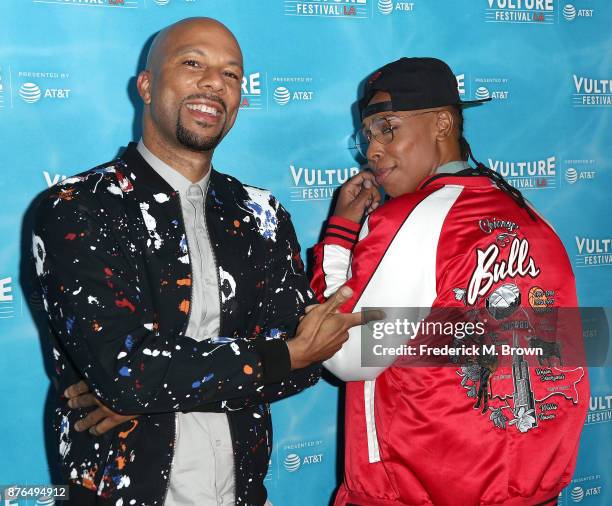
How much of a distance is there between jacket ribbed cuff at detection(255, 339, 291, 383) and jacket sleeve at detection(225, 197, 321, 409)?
0.12m

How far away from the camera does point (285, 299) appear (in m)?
1.84

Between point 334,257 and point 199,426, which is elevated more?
point 334,257

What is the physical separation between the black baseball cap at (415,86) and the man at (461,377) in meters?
0.21

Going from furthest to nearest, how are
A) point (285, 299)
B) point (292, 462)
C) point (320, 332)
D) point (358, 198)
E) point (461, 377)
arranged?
point (292, 462) < point (358, 198) < point (461, 377) < point (285, 299) < point (320, 332)

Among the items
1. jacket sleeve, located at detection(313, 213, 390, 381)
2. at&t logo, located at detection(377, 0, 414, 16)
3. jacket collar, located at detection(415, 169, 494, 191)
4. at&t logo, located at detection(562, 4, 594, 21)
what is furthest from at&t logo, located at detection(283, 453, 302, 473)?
at&t logo, located at detection(562, 4, 594, 21)

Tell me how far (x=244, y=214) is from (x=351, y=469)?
84 centimetres

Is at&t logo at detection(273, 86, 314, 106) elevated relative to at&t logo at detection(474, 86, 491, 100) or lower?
lower

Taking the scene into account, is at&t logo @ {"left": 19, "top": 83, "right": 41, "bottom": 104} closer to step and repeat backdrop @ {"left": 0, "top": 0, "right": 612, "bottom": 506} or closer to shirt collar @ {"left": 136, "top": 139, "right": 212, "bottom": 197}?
step and repeat backdrop @ {"left": 0, "top": 0, "right": 612, "bottom": 506}

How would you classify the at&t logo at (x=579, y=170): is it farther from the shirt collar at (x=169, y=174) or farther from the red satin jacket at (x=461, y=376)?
the shirt collar at (x=169, y=174)

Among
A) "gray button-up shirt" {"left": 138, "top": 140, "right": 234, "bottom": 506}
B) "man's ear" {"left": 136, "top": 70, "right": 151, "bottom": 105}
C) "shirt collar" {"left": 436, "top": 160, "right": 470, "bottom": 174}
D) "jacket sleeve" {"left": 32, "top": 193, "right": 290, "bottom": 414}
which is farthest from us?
"shirt collar" {"left": 436, "top": 160, "right": 470, "bottom": 174}

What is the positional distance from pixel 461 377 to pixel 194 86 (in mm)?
1062

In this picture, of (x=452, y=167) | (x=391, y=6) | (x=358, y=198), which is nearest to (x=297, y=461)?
(x=358, y=198)

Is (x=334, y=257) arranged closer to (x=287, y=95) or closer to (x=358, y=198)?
(x=358, y=198)

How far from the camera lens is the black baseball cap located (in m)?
2.15
